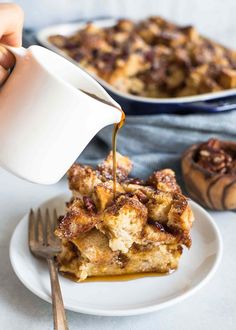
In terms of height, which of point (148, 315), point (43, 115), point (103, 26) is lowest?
point (103, 26)

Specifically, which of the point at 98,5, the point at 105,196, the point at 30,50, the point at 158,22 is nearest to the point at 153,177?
the point at 105,196

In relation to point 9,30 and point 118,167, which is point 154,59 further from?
point 9,30

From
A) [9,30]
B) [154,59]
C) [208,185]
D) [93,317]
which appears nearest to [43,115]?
[9,30]

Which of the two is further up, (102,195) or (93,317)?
(102,195)

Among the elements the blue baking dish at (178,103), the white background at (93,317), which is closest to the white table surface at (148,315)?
the white background at (93,317)

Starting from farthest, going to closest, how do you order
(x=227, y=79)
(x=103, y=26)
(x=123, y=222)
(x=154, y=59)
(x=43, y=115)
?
(x=103, y=26) < (x=154, y=59) < (x=227, y=79) < (x=123, y=222) < (x=43, y=115)

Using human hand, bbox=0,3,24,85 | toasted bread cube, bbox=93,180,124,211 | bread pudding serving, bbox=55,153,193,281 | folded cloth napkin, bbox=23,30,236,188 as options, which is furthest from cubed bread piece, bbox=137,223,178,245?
folded cloth napkin, bbox=23,30,236,188

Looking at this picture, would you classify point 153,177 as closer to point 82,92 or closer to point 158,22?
point 82,92

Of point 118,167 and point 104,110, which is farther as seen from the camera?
point 118,167

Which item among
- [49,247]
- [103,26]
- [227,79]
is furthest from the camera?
[103,26]
